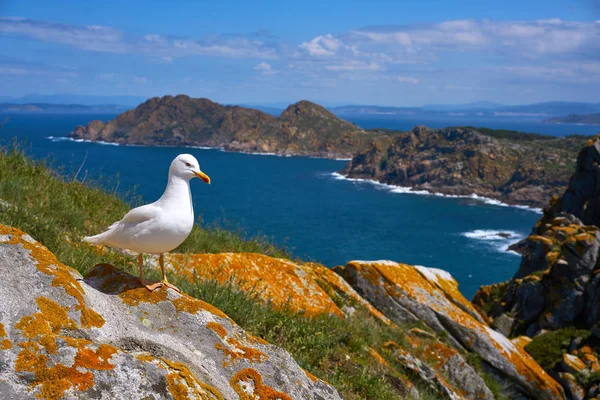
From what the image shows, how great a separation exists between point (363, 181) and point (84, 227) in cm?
15669

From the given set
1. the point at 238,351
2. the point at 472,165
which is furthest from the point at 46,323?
the point at 472,165

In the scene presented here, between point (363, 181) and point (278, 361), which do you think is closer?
point (278, 361)

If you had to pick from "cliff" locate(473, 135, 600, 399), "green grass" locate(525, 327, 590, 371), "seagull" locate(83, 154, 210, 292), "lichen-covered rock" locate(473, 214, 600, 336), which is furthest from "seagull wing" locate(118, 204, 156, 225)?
"lichen-covered rock" locate(473, 214, 600, 336)

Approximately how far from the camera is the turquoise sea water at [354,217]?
76375 mm

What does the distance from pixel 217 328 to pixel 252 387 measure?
589mm

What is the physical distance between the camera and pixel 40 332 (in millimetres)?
2922

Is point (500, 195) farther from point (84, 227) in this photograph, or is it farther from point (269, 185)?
point (84, 227)

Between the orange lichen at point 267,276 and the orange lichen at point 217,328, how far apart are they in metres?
2.75

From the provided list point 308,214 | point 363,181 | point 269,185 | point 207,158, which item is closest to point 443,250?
point 308,214

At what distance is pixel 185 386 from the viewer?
2.98m

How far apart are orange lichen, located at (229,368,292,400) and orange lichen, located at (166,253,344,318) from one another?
3.11m

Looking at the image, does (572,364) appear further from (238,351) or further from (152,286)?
(152,286)

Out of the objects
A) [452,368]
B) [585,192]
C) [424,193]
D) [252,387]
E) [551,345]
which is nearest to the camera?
[252,387]

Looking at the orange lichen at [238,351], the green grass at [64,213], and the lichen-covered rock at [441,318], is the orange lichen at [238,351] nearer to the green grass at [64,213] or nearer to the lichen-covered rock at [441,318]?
the green grass at [64,213]
